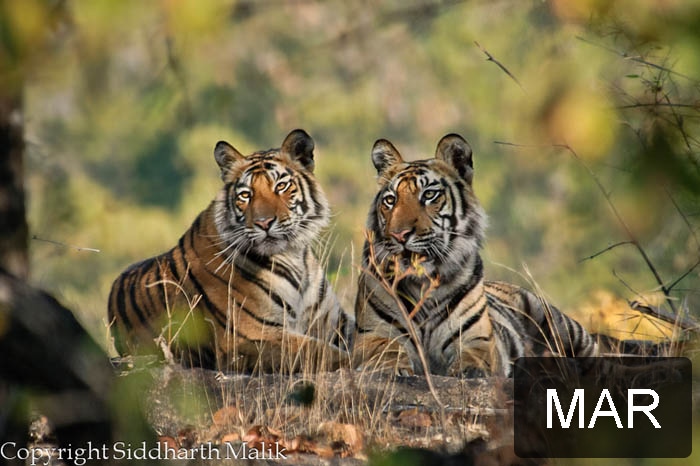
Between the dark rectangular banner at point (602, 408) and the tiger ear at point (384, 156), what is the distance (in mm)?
1421

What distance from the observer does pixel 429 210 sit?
16.4 feet

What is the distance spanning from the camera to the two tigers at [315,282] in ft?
16.2

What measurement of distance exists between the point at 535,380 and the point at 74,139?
1610 centimetres

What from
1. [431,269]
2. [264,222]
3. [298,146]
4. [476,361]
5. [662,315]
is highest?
[298,146]

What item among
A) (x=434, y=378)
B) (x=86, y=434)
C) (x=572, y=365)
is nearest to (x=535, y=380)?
(x=572, y=365)

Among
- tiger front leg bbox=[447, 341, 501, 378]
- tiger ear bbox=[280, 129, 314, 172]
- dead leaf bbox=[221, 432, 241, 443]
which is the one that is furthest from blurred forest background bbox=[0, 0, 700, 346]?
dead leaf bbox=[221, 432, 241, 443]

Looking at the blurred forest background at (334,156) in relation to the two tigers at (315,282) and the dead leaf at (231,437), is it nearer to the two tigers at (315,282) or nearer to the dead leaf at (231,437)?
the two tigers at (315,282)

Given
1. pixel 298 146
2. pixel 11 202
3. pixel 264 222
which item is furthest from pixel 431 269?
pixel 11 202

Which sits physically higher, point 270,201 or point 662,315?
point 270,201

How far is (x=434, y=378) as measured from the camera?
182 inches

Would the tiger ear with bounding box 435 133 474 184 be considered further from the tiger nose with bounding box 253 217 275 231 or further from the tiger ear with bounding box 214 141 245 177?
the tiger ear with bounding box 214 141 245 177

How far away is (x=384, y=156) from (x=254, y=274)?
0.93 metres

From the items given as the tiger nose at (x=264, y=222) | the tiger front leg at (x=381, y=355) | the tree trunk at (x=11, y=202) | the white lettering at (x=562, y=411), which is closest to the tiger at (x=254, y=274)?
the tiger nose at (x=264, y=222)

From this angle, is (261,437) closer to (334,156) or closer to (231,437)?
(231,437)
